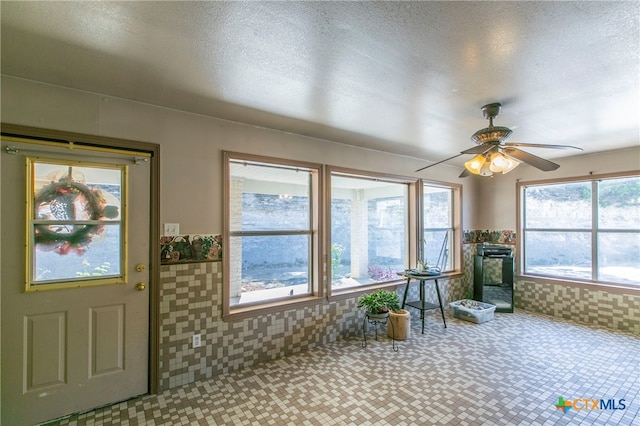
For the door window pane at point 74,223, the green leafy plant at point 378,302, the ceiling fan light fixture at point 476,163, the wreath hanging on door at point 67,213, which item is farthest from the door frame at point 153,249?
the ceiling fan light fixture at point 476,163

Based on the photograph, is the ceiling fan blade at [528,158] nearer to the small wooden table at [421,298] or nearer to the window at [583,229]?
the small wooden table at [421,298]

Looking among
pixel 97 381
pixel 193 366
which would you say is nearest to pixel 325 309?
pixel 193 366

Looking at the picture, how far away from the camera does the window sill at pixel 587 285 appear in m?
3.82

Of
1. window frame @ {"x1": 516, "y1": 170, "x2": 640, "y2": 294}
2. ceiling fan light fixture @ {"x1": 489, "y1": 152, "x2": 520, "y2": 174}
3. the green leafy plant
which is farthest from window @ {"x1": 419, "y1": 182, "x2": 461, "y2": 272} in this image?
ceiling fan light fixture @ {"x1": 489, "y1": 152, "x2": 520, "y2": 174}

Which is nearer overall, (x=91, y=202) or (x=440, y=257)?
(x=91, y=202)

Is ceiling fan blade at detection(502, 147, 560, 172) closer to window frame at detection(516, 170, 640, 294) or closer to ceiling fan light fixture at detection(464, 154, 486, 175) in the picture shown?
ceiling fan light fixture at detection(464, 154, 486, 175)

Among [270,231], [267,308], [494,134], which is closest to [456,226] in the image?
[494,134]

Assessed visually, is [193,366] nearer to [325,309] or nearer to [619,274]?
[325,309]

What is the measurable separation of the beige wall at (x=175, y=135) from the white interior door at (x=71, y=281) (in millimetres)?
192

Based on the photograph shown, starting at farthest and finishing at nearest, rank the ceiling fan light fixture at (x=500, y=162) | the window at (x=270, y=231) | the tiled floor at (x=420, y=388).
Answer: the window at (x=270, y=231), the ceiling fan light fixture at (x=500, y=162), the tiled floor at (x=420, y=388)

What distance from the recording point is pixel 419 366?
2879 mm

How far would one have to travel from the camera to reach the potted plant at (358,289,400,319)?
11.2ft

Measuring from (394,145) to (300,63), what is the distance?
2.23 metres

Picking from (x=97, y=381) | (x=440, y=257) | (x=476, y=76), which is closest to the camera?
(x=476, y=76)
